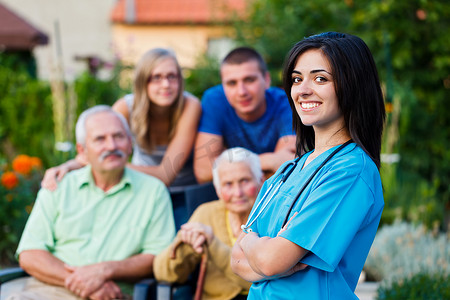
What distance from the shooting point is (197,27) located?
516 inches

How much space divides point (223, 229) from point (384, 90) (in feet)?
14.6

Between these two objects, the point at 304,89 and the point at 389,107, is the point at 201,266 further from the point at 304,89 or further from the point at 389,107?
the point at 389,107

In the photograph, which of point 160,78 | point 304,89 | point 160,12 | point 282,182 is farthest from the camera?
point 160,12

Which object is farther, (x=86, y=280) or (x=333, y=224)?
(x=86, y=280)

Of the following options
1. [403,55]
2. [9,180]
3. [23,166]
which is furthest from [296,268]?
[403,55]

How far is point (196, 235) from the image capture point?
252 cm

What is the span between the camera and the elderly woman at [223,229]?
263 cm

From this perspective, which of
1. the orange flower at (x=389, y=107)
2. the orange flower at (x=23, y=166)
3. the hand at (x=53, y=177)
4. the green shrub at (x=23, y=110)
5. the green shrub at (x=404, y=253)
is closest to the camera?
the hand at (x=53, y=177)

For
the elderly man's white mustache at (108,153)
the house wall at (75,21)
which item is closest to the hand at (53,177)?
the elderly man's white mustache at (108,153)

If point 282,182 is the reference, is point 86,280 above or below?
below

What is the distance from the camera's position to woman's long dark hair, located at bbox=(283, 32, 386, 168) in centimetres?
155

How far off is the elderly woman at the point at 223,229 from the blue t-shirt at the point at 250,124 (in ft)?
1.63

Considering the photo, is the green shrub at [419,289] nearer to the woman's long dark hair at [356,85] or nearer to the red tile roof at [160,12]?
the woman's long dark hair at [356,85]

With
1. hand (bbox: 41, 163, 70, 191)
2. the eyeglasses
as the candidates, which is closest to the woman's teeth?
hand (bbox: 41, 163, 70, 191)
